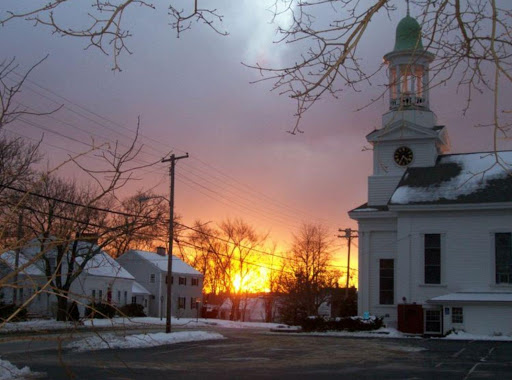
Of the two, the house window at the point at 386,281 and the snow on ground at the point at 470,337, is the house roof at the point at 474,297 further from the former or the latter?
the house window at the point at 386,281

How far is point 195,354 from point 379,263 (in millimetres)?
25764

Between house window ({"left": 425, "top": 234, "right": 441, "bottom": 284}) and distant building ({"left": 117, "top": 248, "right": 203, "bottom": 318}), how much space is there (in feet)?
124

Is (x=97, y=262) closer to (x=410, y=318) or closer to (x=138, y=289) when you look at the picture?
(x=410, y=318)

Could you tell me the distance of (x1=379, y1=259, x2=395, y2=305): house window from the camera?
4884 cm

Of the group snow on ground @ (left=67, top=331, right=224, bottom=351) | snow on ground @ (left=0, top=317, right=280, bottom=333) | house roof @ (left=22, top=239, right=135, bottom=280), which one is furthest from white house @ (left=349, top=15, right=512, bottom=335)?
house roof @ (left=22, top=239, right=135, bottom=280)

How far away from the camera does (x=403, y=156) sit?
52.9 meters

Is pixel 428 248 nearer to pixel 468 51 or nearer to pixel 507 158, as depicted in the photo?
pixel 507 158

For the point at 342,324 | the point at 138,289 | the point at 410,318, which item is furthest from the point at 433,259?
the point at 138,289

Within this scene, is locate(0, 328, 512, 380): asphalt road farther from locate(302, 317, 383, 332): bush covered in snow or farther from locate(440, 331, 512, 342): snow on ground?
locate(302, 317, 383, 332): bush covered in snow

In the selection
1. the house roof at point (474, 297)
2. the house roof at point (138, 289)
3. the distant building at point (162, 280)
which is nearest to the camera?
the house roof at point (474, 297)

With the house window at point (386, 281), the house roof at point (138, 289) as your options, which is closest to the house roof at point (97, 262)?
the house roof at point (138, 289)

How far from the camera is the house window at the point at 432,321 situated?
45.5m

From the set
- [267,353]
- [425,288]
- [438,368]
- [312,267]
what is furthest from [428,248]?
[312,267]

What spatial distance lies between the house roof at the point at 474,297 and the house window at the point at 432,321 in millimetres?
1562
